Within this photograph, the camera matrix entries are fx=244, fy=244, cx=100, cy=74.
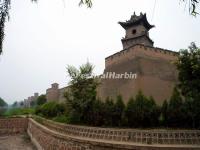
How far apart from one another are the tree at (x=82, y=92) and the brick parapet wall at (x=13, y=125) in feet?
15.5

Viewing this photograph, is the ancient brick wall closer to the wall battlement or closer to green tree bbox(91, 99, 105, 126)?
the wall battlement

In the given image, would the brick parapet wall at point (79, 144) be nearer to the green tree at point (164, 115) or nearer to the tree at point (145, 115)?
the tree at point (145, 115)

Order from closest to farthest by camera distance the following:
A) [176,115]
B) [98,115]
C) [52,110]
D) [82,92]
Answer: [176,115] < [98,115] < [82,92] < [52,110]

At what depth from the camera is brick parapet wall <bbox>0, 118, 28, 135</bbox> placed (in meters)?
15.6

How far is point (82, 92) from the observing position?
13289 millimetres

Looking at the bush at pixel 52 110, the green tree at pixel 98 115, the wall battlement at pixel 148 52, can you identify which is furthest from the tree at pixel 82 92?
the wall battlement at pixel 148 52

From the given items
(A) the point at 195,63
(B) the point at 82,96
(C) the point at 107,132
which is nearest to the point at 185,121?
(A) the point at 195,63

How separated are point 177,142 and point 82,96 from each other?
19.6ft

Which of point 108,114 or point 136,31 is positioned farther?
point 136,31

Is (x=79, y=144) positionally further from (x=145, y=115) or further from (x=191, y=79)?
(x=191, y=79)

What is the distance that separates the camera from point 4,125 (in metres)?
15.7

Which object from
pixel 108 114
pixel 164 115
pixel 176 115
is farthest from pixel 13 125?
pixel 176 115

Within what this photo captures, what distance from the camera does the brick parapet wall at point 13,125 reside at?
51.3ft

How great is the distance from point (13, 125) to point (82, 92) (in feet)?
19.4
